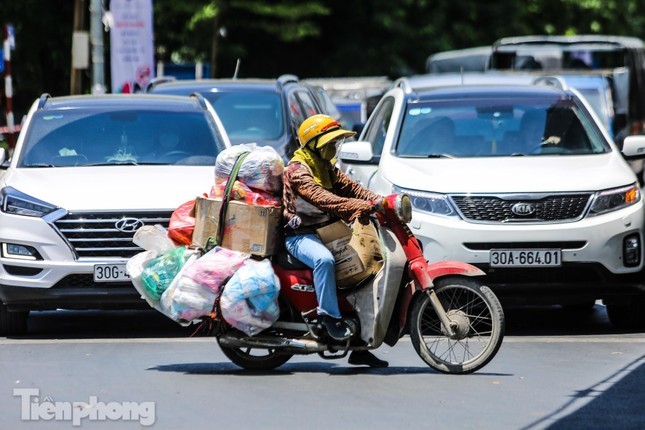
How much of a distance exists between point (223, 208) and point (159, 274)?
21.1 inches

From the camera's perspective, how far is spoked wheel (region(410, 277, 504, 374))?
8.62m

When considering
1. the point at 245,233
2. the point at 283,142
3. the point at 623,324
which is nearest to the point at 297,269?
the point at 245,233

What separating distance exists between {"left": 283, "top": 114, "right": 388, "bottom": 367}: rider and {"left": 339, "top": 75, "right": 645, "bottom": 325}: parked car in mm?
1705

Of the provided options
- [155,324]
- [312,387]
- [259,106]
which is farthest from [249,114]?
[312,387]

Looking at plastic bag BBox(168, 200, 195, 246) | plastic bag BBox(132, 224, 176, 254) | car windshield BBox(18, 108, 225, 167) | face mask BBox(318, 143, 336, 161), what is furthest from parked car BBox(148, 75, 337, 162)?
face mask BBox(318, 143, 336, 161)

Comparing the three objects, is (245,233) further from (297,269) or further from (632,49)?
(632,49)

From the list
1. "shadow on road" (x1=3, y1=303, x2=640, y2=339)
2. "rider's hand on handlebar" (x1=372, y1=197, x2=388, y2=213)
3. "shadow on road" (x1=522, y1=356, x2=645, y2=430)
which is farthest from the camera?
"shadow on road" (x1=3, y1=303, x2=640, y2=339)

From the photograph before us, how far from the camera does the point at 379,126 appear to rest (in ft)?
42.1

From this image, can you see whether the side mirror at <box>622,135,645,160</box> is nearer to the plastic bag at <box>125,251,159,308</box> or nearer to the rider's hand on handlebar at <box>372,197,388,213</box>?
the rider's hand on handlebar at <box>372,197,388,213</box>

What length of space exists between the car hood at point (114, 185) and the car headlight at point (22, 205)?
0.15 feet

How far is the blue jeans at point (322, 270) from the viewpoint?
855cm

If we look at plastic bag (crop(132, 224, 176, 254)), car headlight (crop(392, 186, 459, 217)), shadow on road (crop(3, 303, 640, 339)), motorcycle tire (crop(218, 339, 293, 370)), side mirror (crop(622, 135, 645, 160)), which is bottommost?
shadow on road (crop(3, 303, 640, 339))

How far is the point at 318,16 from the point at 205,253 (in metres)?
36.2

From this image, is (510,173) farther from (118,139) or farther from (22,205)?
(22,205)
